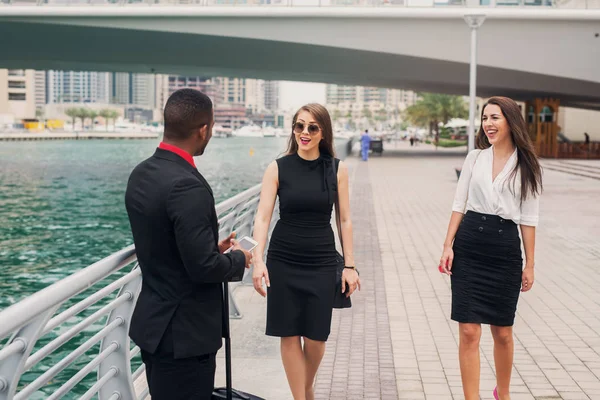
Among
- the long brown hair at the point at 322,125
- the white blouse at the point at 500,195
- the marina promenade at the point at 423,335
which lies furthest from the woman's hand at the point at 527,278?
the long brown hair at the point at 322,125

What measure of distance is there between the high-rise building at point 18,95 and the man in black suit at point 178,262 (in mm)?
159163

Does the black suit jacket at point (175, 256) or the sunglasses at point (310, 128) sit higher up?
the sunglasses at point (310, 128)

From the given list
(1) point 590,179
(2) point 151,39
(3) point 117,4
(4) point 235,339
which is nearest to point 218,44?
(2) point 151,39

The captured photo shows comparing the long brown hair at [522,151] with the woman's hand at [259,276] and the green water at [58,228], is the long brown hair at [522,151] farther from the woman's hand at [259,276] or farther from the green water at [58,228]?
the green water at [58,228]

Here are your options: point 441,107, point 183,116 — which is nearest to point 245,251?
point 183,116

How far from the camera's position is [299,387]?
4.43 meters

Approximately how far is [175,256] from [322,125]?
5.05 ft

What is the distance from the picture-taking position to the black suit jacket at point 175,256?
9.84ft

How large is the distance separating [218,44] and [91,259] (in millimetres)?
21615

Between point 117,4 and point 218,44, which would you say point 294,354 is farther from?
point 218,44

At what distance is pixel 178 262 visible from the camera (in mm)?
3115

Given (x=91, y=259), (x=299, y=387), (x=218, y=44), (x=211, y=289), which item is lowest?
(x=91, y=259)

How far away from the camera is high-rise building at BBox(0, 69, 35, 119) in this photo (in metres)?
154

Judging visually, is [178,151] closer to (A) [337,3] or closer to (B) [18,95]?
(A) [337,3]
